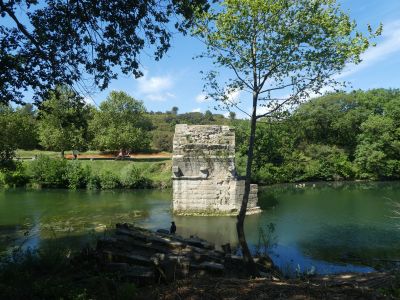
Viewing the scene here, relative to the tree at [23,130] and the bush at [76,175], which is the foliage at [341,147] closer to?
the bush at [76,175]

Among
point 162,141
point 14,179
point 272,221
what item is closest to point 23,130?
point 14,179

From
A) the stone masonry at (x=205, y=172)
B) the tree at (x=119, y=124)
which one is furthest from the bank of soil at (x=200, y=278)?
the tree at (x=119, y=124)

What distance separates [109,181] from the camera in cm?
3762

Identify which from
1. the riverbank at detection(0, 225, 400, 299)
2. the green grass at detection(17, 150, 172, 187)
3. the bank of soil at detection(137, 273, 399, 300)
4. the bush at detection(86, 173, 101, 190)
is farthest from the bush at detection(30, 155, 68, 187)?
the bank of soil at detection(137, 273, 399, 300)

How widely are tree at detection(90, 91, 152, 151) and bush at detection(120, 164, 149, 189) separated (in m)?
11.2

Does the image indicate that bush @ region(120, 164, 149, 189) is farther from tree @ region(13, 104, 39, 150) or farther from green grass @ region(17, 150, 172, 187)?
tree @ region(13, 104, 39, 150)

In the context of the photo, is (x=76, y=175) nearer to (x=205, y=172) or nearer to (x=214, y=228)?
(x=205, y=172)

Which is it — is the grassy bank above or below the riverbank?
above

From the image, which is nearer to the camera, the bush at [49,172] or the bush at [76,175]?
the bush at [76,175]

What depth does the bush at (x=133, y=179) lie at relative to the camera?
37.5 meters

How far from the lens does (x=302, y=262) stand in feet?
45.5

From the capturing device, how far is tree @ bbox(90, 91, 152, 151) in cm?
4847

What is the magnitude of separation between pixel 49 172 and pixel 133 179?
822 centimetres

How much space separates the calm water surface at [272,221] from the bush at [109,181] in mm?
2476
